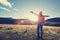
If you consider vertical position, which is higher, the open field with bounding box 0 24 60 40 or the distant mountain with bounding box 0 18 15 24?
the distant mountain with bounding box 0 18 15 24

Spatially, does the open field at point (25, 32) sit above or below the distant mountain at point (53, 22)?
below

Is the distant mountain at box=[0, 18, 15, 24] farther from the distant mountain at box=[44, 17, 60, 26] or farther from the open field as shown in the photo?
the distant mountain at box=[44, 17, 60, 26]

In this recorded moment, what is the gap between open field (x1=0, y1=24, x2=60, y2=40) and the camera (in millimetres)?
2018

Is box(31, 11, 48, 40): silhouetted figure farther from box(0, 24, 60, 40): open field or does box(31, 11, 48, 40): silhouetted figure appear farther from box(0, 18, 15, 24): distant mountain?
box(0, 18, 15, 24): distant mountain

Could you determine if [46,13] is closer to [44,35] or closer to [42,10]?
[42,10]

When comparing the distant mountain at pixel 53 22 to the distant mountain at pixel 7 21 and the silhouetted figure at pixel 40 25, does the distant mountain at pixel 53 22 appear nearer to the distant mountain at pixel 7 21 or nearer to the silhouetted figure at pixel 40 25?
the silhouetted figure at pixel 40 25

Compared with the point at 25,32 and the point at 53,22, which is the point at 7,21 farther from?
the point at 53,22

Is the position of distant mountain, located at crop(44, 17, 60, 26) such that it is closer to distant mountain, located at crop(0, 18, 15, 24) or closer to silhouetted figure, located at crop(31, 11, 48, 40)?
silhouetted figure, located at crop(31, 11, 48, 40)

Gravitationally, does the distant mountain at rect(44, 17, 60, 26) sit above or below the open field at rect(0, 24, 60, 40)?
above

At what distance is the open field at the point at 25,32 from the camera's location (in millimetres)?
2018

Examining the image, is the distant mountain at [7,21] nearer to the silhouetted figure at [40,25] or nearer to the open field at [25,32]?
the open field at [25,32]

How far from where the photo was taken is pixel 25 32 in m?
2.04

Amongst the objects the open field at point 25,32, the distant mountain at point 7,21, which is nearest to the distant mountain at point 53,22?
the open field at point 25,32

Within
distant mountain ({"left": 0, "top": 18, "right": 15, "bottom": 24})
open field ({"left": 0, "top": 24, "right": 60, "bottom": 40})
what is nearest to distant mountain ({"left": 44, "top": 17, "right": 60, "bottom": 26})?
open field ({"left": 0, "top": 24, "right": 60, "bottom": 40})
